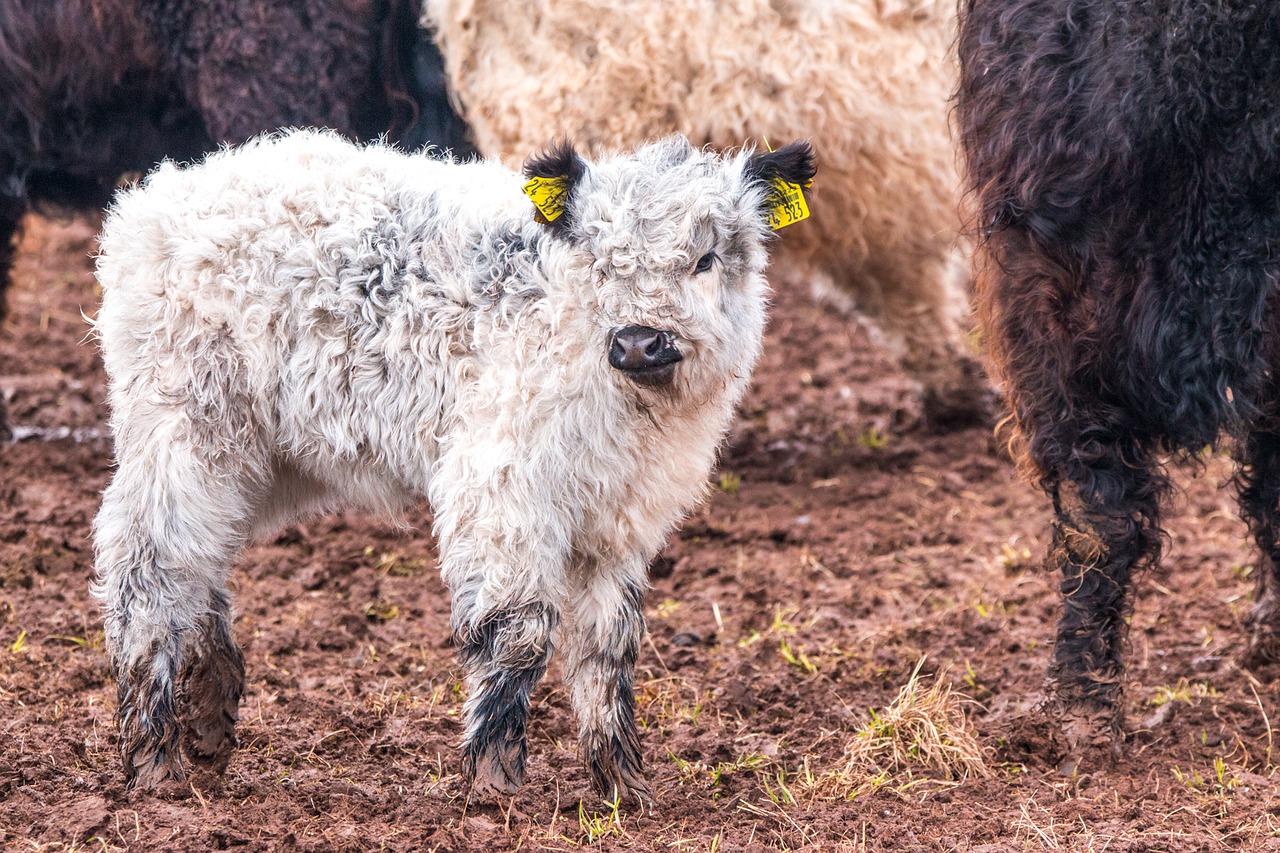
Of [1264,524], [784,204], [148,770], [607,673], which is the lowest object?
[1264,524]

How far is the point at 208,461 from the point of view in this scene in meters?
3.93

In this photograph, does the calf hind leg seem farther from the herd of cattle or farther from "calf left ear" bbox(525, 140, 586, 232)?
"calf left ear" bbox(525, 140, 586, 232)

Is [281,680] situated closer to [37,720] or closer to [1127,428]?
[37,720]

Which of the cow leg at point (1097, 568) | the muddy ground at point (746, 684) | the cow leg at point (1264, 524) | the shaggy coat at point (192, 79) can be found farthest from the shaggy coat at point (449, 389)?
the shaggy coat at point (192, 79)

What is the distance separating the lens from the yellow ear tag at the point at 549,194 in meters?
3.68

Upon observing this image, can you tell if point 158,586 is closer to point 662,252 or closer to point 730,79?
point 662,252

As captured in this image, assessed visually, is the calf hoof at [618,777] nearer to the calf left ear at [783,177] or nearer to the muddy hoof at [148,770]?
the muddy hoof at [148,770]

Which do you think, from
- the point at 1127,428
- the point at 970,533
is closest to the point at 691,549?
the point at 970,533

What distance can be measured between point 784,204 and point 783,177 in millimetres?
74

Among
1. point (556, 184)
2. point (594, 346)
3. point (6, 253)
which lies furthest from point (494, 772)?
point (6, 253)

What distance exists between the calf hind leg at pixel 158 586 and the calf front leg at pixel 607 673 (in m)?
1.03

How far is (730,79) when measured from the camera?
5957 mm

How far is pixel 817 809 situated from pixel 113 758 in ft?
6.66

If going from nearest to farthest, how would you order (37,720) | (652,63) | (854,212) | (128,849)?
(128,849)
(37,720)
(652,63)
(854,212)
